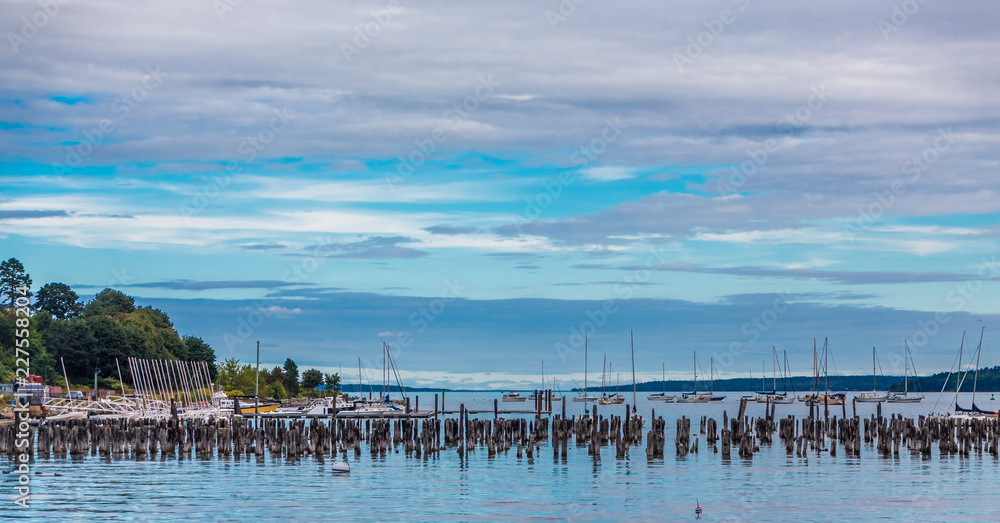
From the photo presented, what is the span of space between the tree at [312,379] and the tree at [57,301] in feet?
134

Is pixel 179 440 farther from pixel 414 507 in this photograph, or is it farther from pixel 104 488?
pixel 414 507

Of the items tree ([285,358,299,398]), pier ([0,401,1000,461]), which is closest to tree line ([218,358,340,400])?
tree ([285,358,299,398])

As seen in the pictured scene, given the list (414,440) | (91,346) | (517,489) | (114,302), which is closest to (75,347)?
(91,346)

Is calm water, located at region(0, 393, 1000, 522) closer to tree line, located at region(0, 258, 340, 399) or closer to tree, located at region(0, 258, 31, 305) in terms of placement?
tree line, located at region(0, 258, 340, 399)

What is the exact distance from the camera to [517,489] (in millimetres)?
46125

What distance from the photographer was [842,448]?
69438mm

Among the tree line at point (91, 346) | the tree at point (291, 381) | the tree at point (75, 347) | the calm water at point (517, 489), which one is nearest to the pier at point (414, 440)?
the calm water at point (517, 489)

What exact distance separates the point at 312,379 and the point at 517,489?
6016 inches

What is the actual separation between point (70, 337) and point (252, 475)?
95.4 meters

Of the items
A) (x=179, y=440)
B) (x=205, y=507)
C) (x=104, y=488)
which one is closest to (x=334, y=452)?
(x=179, y=440)

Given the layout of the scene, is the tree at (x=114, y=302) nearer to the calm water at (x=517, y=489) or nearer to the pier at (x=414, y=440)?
the pier at (x=414, y=440)

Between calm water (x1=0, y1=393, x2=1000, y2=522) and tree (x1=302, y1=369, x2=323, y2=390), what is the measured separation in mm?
135976

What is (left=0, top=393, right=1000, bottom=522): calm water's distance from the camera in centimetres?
3853

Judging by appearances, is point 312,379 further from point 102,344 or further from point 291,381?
point 102,344
